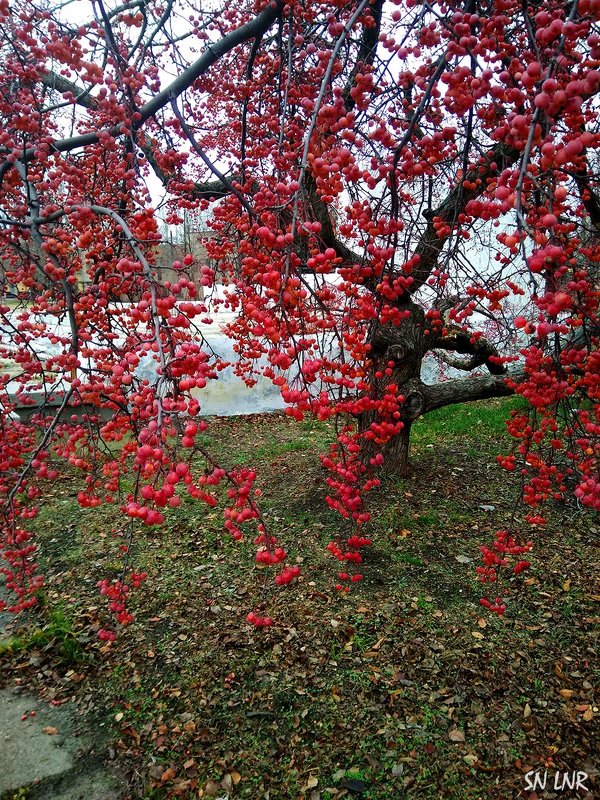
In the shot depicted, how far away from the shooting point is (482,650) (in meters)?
2.92

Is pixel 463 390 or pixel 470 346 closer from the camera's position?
pixel 463 390

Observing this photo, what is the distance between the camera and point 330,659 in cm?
291

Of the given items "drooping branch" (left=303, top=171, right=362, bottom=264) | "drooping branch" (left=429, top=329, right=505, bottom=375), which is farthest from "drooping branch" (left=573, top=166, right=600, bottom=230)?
"drooping branch" (left=303, top=171, right=362, bottom=264)

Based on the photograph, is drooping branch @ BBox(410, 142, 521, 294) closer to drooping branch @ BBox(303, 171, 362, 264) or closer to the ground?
drooping branch @ BBox(303, 171, 362, 264)

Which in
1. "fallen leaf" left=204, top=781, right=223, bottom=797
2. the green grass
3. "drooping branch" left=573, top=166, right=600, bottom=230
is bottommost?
"fallen leaf" left=204, top=781, right=223, bottom=797

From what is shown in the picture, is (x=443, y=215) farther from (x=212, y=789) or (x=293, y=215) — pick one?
(x=212, y=789)

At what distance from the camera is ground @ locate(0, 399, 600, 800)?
7.54 feet

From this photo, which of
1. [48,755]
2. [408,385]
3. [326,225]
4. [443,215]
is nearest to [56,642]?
[48,755]

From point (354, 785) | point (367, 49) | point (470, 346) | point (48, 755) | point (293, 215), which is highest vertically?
point (367, 49)

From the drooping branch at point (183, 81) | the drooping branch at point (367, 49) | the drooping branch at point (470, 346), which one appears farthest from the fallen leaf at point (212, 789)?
the drooping branch at point (470, 346)

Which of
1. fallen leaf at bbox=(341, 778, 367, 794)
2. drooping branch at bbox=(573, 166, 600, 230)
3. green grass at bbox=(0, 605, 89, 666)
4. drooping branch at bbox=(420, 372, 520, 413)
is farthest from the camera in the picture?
drooping branch at bbox=(420, 372, 520, 413)

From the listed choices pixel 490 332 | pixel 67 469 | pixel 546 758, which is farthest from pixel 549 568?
pixel 490 332

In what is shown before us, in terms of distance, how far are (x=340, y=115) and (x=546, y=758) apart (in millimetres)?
2837

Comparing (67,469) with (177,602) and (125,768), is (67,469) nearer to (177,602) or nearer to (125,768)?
(177,602)
